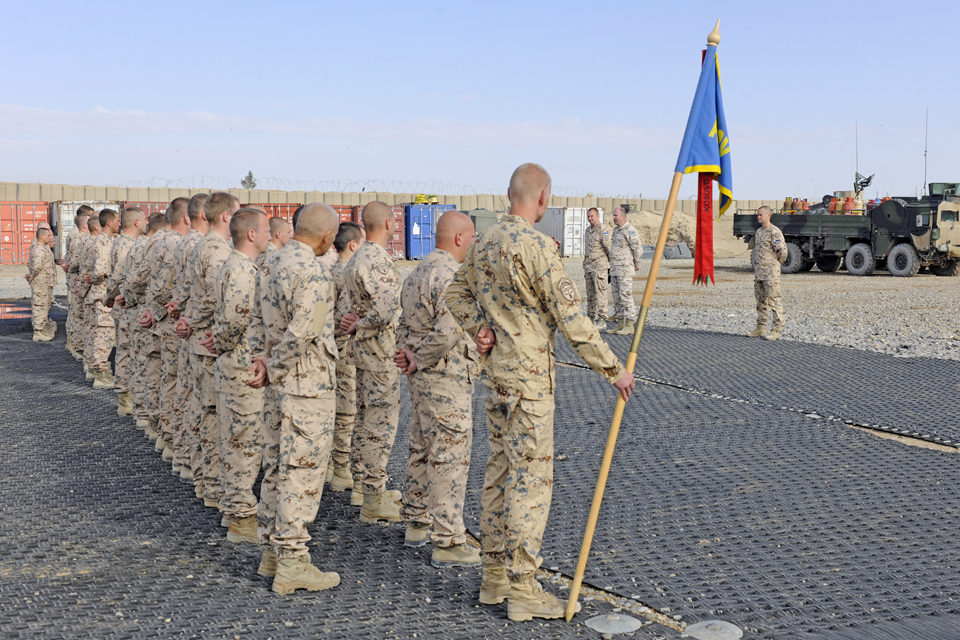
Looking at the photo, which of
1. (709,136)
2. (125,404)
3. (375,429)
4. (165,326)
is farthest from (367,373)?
(125,404)

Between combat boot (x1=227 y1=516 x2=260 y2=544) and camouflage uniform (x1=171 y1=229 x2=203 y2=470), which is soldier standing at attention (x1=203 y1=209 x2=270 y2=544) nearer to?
combat boot (x1=227 y1=516 x2=260 y2=544)

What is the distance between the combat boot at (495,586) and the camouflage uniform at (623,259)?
8912 mm

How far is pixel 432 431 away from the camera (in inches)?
160

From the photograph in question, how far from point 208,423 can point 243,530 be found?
0.70 m

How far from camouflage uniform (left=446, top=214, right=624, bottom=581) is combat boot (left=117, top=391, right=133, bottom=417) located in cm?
473

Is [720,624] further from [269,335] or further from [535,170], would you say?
[269,335]

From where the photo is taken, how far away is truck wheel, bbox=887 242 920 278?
22625 millimetres

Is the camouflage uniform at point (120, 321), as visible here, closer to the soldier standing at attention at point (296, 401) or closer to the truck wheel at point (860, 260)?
the soldier standing at attention at point (296, 401)

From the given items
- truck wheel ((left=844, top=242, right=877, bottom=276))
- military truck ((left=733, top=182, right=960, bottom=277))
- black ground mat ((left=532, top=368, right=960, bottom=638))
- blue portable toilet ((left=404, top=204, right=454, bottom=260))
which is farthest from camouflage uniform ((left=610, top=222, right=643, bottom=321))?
blue portable toilet ((left=404, top=204, right=454, bottom=260))

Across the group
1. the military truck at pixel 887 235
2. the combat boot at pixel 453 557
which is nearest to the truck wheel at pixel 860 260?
the military truck at pixel 887 235

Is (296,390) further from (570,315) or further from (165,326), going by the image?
(165,326)

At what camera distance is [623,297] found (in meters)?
12.1

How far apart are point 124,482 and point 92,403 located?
106 inches

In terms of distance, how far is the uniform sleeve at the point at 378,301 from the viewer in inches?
179
